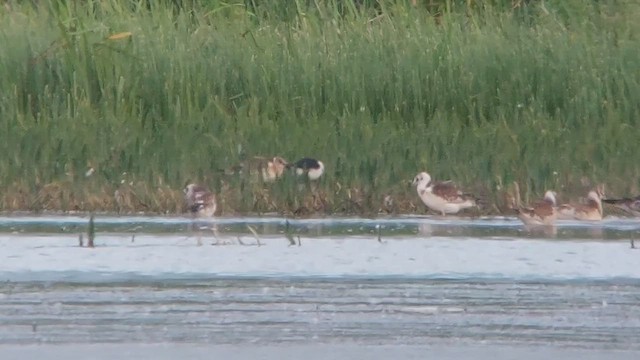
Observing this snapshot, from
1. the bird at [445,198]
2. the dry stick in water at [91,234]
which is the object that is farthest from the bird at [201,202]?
the bird at [445,198]

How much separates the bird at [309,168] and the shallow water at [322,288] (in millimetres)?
714

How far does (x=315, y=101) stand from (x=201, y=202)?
120 inches

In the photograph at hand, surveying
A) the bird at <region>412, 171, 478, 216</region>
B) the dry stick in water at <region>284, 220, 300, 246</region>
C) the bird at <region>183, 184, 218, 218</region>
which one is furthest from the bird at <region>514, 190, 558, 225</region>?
the bird at <region>183, 184, 218, 218</region>

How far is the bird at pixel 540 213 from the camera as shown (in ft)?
23.7

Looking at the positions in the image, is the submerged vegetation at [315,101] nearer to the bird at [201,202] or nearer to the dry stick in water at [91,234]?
the bird at [201,202]

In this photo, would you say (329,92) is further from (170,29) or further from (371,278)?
(371,278)

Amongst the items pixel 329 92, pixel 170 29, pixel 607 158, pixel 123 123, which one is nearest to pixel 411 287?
pixel 607 158

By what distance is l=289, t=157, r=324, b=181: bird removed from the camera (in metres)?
8.13

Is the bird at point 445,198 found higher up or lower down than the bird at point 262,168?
lower down

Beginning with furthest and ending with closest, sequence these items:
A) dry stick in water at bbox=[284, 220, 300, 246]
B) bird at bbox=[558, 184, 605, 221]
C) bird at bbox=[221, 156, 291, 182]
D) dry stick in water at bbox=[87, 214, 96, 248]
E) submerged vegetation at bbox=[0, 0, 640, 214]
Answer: submerged vegetation at bbox=[0, 0, 640, 214]
bird at bbox=[221, 156, 291, 182]
bird at bbox=[558, 184, 605, 221]
dry stick in water at bbox=[284, 220, 300, 246]
dry stick in water at bbox=[87, 214, 96, 248]

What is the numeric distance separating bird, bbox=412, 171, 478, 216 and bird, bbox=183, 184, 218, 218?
1.02m

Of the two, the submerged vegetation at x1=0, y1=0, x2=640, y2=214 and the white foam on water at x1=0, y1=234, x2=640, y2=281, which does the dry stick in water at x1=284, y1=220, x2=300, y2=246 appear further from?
the submerged vegetation at x1=0, y1=0, x2=640, y2=214

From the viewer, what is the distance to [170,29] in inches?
460

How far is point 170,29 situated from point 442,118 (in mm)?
2661
